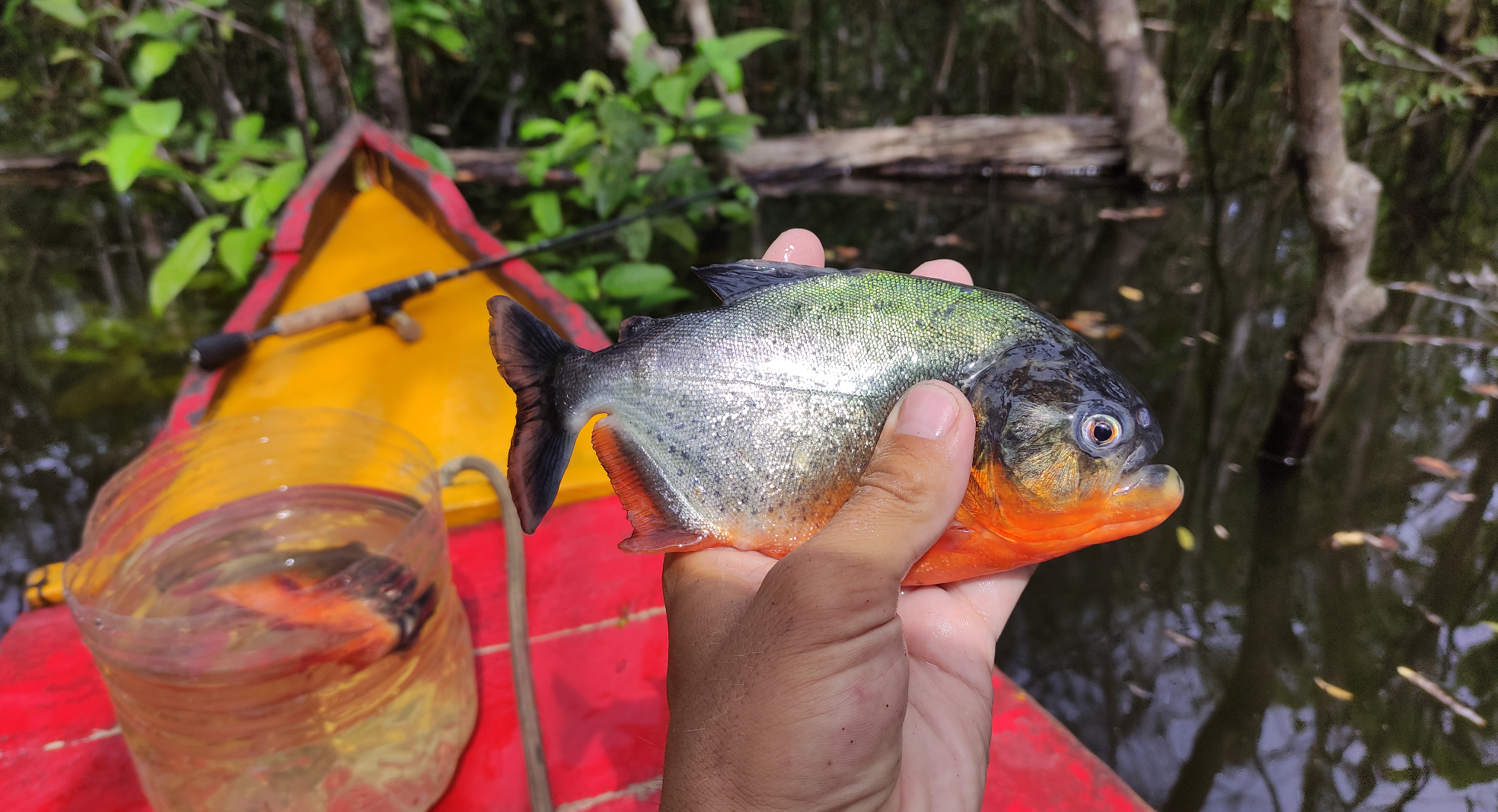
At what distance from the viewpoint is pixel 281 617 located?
1695 mm

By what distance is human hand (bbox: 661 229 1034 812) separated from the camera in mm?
1251

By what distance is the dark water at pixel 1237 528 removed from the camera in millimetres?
3150

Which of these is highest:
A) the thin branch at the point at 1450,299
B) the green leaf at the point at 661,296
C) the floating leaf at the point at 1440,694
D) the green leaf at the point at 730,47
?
the green leaf at the point at 730,47

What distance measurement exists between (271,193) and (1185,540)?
5.71 metres

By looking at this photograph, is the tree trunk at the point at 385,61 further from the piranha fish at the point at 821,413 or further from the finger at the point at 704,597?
the finger at the point at 704,597

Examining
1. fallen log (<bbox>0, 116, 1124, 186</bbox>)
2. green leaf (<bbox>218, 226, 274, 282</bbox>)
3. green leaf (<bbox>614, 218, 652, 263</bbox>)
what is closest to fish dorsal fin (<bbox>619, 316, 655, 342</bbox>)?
green leaf (<bbox>614, 218, 652, 263</bbox>)

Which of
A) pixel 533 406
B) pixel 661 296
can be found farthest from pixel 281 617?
pixel 661 296

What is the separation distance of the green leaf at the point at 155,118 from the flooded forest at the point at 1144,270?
0.02 metres

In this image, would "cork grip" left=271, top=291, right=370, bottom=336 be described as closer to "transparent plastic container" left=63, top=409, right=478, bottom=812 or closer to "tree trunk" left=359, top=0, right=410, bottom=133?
"transparent plastic container" left=63, top=409, right=478, bottom=812

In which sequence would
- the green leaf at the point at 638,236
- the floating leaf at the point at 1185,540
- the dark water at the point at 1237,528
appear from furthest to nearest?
the green leaf at the point at 638,236 → the floating leaf at the point at 1185,540 → the dark water at the point at 1237,528

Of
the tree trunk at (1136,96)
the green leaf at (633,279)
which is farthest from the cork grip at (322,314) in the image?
the tree trunk at (1136,96)

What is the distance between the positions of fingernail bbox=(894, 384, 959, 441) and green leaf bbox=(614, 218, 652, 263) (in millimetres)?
3908

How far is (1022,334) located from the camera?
149cm

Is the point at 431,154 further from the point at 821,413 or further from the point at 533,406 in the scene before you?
the point at 821,413
